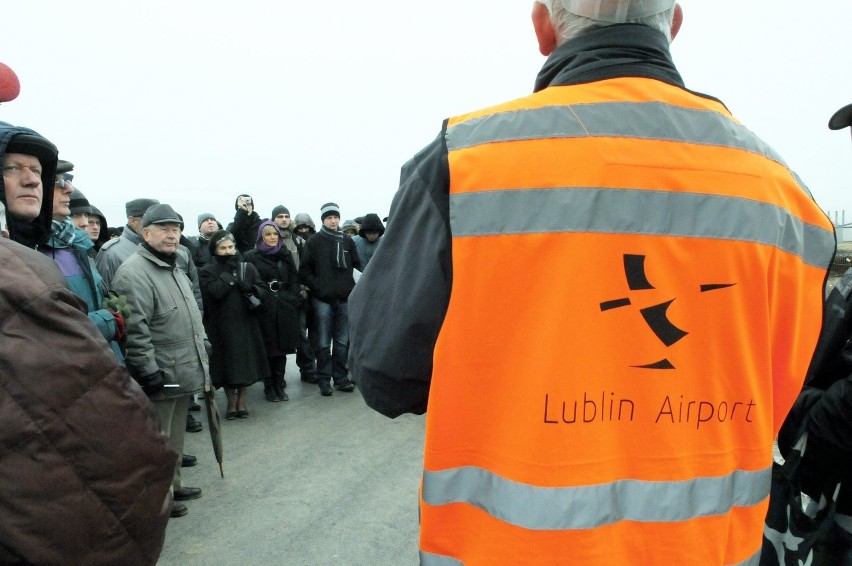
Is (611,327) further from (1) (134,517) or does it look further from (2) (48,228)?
(2) (48,228)

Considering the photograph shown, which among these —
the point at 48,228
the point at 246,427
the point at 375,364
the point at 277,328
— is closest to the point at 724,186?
the point at 375,364

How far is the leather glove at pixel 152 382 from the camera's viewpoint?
13.3 feet

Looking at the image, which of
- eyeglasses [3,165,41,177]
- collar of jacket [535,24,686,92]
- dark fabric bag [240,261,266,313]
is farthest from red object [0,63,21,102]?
dark fabric bag [240,261,266,313]

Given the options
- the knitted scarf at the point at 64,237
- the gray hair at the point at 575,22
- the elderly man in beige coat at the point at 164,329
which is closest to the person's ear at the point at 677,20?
the gray hair at the point at 575,22

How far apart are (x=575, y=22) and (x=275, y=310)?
6.04 meters

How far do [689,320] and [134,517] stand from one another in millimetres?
1236

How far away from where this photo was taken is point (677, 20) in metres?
1.55

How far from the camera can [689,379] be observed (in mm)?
1260

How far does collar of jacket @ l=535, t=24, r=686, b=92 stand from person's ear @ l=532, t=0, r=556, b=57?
10 cm

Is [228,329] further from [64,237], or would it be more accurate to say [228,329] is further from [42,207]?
[42,207]

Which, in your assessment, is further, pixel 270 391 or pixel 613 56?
pixel 270 391

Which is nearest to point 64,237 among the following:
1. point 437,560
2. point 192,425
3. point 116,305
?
point 116,305

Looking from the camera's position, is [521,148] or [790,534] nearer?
[521,148]

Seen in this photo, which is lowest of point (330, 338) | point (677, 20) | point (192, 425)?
point (192, 425)
